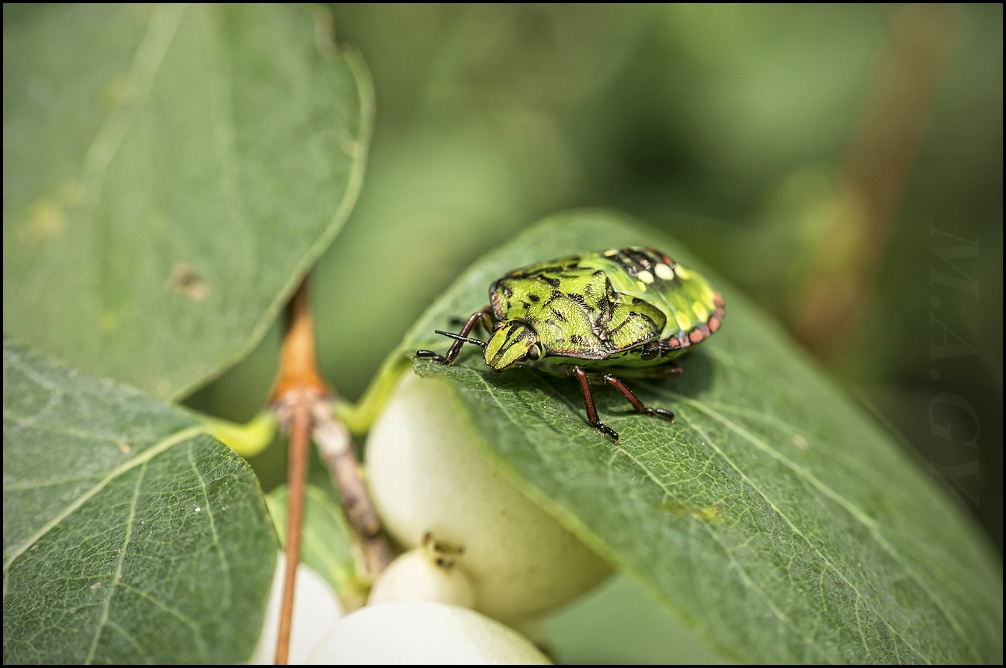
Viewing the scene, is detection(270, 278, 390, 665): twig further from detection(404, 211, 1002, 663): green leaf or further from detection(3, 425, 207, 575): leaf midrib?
detection(404, 211, 1002, 663): green leaf

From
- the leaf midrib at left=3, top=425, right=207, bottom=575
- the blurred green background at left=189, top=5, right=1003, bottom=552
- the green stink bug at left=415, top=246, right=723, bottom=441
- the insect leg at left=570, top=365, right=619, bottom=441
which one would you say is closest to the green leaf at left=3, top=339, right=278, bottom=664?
the leaf midrib at left=3, top=425, right=207, bottom=575

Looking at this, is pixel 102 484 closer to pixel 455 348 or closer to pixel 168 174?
pixel 455 348

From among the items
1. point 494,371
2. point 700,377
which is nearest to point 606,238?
point 700,377

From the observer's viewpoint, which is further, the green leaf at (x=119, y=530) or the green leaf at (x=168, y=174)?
the green leaf at (x=168, y=174)

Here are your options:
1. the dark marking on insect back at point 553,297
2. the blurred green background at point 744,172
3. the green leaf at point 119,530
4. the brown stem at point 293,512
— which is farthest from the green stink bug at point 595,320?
the blurred green background at point 744,172

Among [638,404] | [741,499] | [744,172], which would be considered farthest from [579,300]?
[744,172]

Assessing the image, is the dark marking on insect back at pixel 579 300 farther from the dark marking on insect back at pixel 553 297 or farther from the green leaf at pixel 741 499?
the green leaf at pixel 741 499

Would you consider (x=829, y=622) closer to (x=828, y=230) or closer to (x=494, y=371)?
(x=494, y=371)
